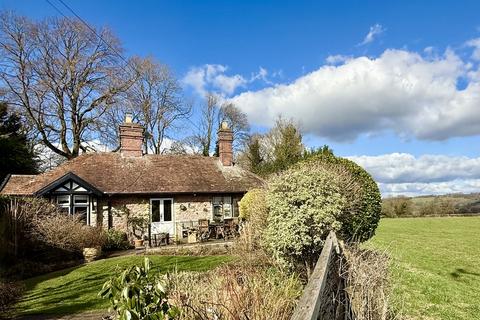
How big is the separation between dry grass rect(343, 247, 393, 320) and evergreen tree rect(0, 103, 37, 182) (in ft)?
74.9

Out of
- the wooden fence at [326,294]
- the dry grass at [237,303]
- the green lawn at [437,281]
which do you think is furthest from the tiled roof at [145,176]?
the wooden fence at [326,294]

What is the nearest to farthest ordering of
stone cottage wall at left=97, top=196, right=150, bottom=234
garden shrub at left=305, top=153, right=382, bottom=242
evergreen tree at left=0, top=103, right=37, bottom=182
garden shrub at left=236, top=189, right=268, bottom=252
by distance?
garden shrub at left=236, top=189, right=268, bottom=252, garden shrub at left=305, top=153, right=382, bottom=242, stone cottage wall at left=97, top=196, right=150, bottom=234, evergreen tree at left=0, top=103, right=37, bottom=182

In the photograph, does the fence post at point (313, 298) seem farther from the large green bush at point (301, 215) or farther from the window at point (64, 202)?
the window at point (64, 202)

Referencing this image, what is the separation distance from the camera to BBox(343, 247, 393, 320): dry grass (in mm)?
A: 4844

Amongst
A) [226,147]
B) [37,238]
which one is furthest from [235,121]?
[37,238]

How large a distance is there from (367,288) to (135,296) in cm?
356

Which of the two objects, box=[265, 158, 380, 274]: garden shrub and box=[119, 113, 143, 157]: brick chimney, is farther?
box=[119, 113, 143, 157]: brick chimney

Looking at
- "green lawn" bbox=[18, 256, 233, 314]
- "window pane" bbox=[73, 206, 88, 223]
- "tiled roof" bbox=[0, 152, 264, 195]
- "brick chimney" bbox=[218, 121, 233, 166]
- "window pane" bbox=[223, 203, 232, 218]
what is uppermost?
"brick chimney" bbox=[218, 121, 233, 166]

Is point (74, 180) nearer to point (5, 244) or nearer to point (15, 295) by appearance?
point (5, 244)

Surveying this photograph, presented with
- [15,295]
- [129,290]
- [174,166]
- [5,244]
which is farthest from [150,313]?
[174,166]

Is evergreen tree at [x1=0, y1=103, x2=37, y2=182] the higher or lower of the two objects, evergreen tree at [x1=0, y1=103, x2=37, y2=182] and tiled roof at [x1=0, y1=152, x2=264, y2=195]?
the higher

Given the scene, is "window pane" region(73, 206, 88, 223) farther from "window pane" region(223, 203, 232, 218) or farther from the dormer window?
"window pane" region(223, 203, 232, 218)

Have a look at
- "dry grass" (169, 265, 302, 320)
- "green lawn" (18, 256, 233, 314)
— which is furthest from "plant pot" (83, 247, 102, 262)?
"dry grass" (169, 265, 302, 320)

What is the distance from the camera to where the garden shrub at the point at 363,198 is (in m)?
9.49
